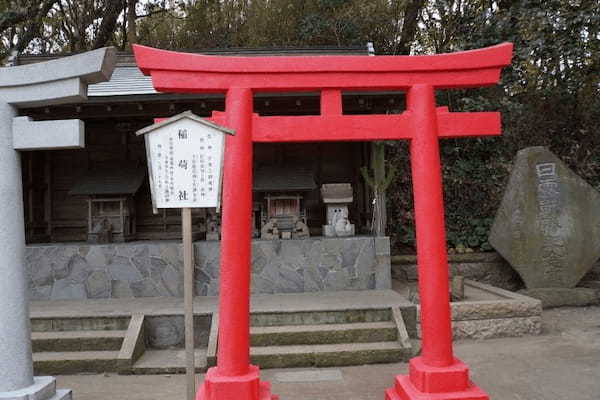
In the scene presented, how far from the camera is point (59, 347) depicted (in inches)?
235

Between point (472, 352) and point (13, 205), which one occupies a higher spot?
point (13, 205)

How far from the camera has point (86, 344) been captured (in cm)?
598

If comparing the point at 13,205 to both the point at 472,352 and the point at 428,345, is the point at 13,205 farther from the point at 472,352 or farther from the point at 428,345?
the point at 472,352

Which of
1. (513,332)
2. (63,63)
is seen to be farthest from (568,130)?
(63,63)

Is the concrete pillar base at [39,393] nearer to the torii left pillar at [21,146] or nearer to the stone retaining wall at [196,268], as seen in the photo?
the torii left pillar at [21,146]

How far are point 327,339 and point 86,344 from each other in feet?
10.0

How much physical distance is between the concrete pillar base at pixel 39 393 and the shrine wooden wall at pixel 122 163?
19.2 ft

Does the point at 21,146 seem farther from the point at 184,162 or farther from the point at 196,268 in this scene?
the point at 196,268

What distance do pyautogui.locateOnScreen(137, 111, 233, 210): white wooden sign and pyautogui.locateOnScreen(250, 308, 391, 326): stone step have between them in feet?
11.1

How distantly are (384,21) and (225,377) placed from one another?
42.5ft

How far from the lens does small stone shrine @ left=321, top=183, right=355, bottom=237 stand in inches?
346

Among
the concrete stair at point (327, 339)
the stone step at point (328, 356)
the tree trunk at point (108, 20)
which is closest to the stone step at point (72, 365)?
the concrete stair at point (327, 339)

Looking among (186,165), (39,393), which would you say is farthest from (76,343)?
(186,165)

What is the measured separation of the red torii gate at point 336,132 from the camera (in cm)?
382
